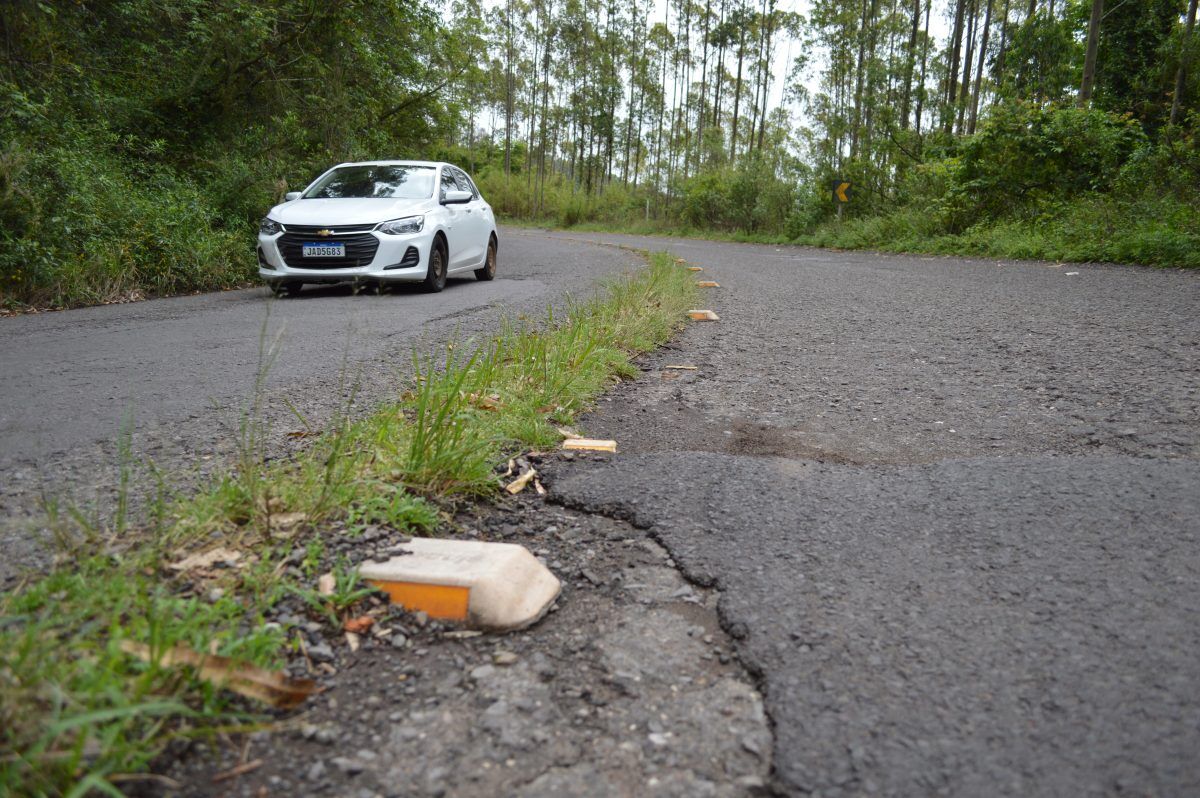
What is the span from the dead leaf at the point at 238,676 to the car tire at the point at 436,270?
25.6ft

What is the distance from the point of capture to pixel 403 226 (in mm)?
8992

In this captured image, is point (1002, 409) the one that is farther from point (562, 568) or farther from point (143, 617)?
point (143, 617)

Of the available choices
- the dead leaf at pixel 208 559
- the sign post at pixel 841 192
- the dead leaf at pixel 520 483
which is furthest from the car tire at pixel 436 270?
the sign post at pixel 841 192

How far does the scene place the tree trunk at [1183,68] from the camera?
22797 millimetres

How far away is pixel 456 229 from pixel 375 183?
3.70 feet

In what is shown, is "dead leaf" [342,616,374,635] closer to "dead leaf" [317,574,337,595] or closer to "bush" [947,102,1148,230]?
"dead leaf" [317,574,337,595]

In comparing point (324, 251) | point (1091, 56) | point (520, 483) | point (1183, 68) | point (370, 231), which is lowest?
point (520, 483)

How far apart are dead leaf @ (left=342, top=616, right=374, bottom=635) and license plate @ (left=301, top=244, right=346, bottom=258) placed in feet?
23.8

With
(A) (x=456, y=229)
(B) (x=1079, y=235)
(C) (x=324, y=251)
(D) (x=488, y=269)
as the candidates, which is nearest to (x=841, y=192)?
(B) (x=1079, y=235)

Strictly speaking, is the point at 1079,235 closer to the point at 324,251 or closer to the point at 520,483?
the point at 324,251

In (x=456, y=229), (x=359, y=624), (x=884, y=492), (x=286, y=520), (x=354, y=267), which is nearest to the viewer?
(x=359, y=624)

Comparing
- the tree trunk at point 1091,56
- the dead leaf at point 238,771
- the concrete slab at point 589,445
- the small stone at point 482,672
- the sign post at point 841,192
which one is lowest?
the dead leaf at point 238,771

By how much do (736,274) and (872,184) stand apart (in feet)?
42.9

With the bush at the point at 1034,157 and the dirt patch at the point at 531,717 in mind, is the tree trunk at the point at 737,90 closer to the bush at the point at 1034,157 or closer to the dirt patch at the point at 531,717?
the bush at the point at 1034,157
